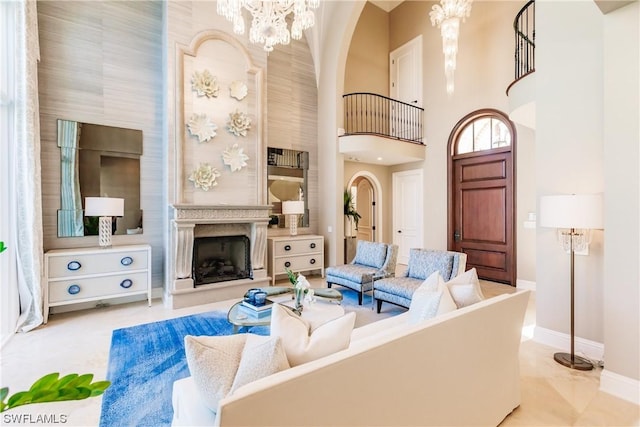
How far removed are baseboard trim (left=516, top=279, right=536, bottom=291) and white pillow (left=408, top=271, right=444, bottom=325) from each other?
12.9 feet

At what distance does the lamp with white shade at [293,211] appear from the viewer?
5.66 meters

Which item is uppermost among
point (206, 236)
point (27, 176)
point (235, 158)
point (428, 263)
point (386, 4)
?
point (386, 4)

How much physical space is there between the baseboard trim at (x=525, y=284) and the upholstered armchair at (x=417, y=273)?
223cm

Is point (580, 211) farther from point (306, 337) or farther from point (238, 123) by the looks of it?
point (238, 123)

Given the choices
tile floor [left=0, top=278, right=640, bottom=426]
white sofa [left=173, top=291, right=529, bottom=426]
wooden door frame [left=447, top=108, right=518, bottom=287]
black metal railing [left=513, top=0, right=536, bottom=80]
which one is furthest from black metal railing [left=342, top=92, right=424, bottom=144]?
white sofa [left=173, top=291, right=529, bottom=426]

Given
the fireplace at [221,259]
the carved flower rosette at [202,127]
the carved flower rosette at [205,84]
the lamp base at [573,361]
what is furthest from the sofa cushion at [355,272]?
the carved flower rosette at [205,84]

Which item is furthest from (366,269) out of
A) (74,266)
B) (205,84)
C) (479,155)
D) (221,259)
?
(74,266)

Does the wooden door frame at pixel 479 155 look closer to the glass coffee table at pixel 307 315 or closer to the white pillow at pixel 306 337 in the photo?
the glass coffee table at pixel 307 315

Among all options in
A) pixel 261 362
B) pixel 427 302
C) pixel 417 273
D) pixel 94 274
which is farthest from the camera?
pixel 417 273

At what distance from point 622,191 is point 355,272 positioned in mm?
2913

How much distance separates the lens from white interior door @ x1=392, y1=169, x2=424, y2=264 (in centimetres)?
706

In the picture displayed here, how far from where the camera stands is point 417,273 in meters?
4.03

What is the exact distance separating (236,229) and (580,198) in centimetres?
429

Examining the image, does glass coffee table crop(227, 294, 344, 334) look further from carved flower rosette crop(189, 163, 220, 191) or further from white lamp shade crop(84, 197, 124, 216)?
white lamp shade crop(84, 197, 124, 216)
